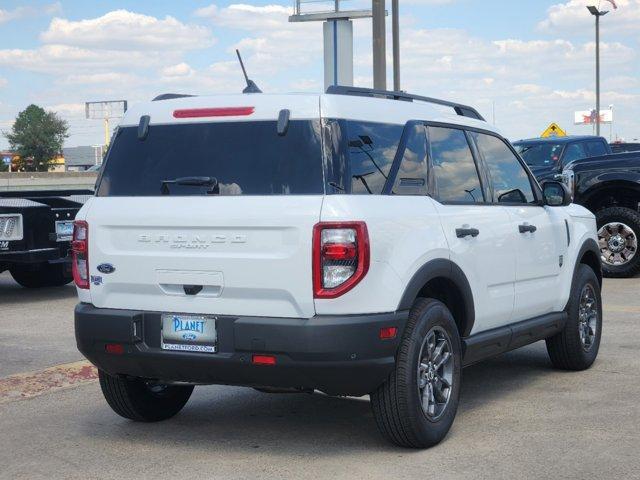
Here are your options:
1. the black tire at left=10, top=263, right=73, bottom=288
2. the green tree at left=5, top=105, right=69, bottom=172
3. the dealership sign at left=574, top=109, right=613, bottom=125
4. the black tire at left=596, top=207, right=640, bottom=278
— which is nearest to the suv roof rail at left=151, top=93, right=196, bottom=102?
the black tire at left=10, top=263, right=73, bottom=288

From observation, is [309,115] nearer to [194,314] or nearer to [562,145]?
[194,314]

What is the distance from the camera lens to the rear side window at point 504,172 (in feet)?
22.6

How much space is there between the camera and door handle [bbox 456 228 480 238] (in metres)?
6.08

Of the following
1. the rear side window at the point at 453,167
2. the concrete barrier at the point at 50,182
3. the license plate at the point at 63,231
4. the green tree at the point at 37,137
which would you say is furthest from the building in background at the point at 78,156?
the rear side window at the point at 453,167

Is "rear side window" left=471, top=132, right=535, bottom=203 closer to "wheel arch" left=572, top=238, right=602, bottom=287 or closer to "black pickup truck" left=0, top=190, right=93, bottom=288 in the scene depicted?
"wheel arch" left=572, top=238, right=602, bottom=287

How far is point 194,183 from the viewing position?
565 cm

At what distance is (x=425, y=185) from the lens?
5980mm

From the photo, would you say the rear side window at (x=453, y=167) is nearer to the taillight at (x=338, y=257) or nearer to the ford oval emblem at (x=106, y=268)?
the taillight at (x=338, y=257)

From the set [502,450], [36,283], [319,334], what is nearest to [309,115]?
[319,334]

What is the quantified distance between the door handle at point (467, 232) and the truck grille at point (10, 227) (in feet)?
23.2

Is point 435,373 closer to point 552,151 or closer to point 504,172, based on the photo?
point 504,172

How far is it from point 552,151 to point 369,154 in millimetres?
14492

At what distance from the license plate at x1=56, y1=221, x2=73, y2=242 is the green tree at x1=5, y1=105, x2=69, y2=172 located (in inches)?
5254

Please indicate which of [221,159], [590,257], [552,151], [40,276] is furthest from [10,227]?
[552,151]
